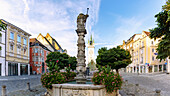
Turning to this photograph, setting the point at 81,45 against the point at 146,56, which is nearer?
the point at 81,45

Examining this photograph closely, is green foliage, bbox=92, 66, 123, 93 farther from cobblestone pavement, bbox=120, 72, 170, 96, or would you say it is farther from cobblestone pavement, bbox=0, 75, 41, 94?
cobblestone pavement, bbox=0, 75, 41, 94

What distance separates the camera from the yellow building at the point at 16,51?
97.3ft

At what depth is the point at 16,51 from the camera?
32469 millimetres

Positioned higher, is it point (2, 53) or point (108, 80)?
point (2, 53)

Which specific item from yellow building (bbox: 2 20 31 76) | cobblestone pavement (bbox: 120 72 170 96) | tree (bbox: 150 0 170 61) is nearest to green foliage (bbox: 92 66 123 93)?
cobblestone pavement (bbox: 120 72 170 96)

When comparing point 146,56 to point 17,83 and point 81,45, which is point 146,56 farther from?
point 81,45

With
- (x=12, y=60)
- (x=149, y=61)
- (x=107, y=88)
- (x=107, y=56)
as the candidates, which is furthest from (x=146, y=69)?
(x=107, y=88)

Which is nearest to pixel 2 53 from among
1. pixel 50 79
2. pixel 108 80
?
pixel 50 79

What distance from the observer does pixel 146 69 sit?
142 feet

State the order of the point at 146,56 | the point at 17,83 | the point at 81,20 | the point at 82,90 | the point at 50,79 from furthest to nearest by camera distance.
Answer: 1. the point at 146,56
2. the point at 17,83
3. the point at 81,20
4. the point at 50,79
5. the point at 82,90

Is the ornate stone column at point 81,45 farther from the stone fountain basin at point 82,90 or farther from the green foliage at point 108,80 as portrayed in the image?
the stone fountain basin at point 82,90

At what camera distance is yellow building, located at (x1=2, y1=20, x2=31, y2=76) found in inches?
1168

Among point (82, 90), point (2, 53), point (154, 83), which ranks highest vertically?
point (2, 53)

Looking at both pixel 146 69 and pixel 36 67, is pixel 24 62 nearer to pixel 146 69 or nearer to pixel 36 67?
pixel 36 67
